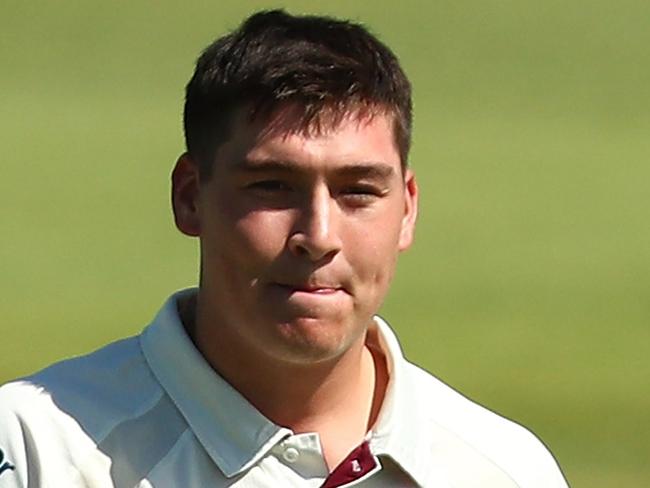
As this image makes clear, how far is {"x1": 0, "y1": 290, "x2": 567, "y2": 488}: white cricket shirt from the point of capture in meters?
2.63

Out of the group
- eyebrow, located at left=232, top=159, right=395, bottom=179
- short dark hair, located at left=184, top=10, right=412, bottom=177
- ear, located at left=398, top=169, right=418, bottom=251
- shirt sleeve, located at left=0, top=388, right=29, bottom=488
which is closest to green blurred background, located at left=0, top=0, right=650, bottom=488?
ear, located at left=398, top=169, right=418, bottom=251

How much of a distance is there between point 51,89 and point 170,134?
3.89 ft

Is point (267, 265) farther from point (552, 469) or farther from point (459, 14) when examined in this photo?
point (459, 14)

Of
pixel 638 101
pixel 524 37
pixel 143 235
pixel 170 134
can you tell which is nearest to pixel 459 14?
pixel 524 37

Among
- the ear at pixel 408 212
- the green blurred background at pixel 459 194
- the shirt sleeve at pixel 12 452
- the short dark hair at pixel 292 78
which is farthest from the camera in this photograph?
the green blurred background at pixel 459 194

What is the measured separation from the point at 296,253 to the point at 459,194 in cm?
782

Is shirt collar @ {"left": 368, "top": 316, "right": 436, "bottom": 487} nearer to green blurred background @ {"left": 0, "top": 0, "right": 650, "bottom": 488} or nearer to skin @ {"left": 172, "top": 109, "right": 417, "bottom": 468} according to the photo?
skin @ {"left": 172, "top": 109, "right": 417, "bottom": 468}

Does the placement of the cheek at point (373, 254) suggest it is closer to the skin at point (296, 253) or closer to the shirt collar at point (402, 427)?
the skin at point (296, 253)

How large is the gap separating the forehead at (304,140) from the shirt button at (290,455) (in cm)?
42

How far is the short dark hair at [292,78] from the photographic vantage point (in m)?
2.71

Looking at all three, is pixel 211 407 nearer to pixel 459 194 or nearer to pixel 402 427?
pixel 402 427

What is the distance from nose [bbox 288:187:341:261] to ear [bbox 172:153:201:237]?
224mm

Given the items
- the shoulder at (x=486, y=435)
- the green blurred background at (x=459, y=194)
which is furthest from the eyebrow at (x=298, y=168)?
the green blurred background at (x=459, y=194)

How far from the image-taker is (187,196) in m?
2.83
